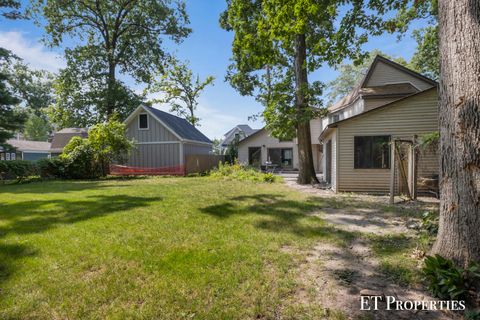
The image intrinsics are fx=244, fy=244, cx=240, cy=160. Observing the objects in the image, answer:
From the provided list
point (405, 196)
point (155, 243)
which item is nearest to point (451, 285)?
point (155, 243)

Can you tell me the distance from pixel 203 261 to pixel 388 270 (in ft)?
7.94

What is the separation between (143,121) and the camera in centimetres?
1948

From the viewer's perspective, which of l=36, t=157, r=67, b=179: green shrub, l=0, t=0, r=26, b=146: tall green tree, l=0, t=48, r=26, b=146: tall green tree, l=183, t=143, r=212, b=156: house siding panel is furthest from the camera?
l=183, t=143, r=212, b=156: house siding panel

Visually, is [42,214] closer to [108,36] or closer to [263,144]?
[263,144]

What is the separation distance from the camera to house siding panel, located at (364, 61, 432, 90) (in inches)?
531

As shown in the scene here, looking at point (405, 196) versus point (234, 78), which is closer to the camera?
point (405, 196)

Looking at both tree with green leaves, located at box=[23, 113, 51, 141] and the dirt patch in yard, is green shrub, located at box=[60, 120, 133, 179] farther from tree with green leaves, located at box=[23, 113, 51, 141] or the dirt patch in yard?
tree with green leaves, located at box=[23, 113, 51, 141]

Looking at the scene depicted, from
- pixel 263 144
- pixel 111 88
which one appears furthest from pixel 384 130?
pixel 111 88

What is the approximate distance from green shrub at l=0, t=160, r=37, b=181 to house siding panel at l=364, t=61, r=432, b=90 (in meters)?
20.5

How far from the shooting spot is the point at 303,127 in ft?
40.4

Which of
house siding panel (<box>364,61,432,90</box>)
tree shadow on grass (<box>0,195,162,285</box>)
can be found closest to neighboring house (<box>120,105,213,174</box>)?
tree shadow on grass (<box>0,195,162,285</box>)

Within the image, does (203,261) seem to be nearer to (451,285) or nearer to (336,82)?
(451,285)

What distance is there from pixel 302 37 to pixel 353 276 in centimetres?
1178

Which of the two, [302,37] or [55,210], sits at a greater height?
[302,37]
